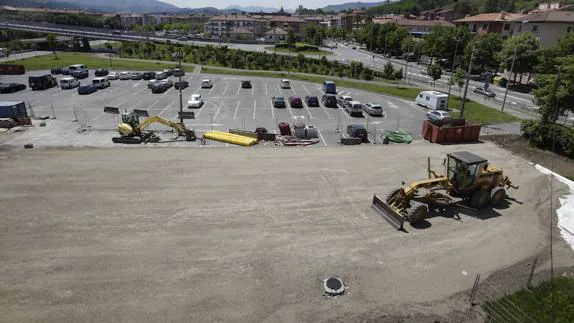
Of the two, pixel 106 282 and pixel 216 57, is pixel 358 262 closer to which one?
pixel 106 282

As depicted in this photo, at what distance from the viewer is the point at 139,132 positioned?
28594mm

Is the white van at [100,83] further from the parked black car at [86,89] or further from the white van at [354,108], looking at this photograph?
the white van at [354,108]

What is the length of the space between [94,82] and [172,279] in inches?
1716

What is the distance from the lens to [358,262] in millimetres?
14148

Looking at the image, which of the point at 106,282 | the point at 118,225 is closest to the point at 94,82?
the point at 118,225

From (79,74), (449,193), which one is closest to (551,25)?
(449,193)

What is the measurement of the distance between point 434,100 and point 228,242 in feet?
111

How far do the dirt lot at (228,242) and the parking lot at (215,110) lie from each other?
8.16m

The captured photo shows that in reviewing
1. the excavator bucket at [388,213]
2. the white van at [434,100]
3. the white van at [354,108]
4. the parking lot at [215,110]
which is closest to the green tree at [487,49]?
the parking lot at [215,110]

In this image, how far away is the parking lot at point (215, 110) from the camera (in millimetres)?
31711

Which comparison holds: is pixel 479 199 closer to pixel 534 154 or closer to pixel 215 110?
pixel 534 154

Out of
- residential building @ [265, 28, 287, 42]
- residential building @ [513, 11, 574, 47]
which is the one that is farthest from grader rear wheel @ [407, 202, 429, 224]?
residential building @ [265, 28, 287, 42]

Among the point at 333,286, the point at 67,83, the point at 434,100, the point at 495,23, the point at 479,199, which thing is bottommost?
the point at 333,286

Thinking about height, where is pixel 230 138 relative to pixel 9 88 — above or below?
below
